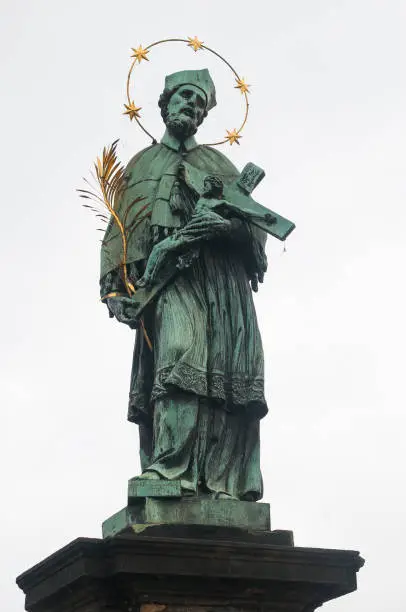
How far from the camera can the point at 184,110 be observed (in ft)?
41.2

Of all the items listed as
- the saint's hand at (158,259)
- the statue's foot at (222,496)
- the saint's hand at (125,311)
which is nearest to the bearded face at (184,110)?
the saint's hand at (158,259)

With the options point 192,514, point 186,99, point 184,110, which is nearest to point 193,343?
point 192,514

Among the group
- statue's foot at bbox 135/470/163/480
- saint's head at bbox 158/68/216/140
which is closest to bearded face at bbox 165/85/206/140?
saint's head at bbox 158/68/216/140

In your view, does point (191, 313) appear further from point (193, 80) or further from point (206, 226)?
point (193, 80)

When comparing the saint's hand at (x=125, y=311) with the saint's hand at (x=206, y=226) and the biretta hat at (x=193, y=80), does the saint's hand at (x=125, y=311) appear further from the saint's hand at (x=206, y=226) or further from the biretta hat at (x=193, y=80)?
the biretta hat at (x=193, y=80)

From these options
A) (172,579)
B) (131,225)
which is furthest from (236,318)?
(172,579)

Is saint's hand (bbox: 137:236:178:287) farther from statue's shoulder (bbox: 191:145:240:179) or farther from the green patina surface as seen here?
statue's shoulder (bbox: 191:145:240:179)

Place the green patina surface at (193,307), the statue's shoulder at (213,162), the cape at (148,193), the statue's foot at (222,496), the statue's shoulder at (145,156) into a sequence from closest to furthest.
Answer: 1. the statue's foot at (222,496)
2. the green patina surface at (193,307)
3. the cape at (148,193)
4. the statue's shoulder at (213,162)
5. the statue's shoulder at (145,156)

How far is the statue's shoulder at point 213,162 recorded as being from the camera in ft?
41.1

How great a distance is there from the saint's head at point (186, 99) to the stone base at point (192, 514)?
372 centimetres

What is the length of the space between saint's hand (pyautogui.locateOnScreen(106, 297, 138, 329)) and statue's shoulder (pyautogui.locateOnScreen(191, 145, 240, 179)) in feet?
5.12

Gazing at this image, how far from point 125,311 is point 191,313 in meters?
0.64

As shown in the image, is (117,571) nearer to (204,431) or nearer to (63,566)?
(63,566)

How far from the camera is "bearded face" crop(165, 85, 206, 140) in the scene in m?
12.5
